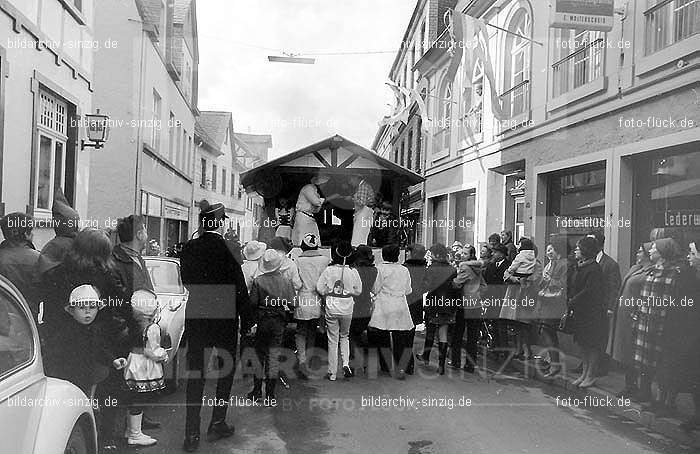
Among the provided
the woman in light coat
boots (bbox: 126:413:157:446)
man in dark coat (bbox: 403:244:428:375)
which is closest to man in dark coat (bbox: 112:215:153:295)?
boots (bbox: 126:413:157:446)

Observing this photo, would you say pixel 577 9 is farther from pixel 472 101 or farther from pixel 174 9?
pixel 174 9

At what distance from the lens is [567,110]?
11844mm

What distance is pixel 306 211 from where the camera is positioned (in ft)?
36.4

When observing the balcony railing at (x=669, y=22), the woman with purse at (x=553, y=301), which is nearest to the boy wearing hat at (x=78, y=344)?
the woman with purse at (x=553, y=301)

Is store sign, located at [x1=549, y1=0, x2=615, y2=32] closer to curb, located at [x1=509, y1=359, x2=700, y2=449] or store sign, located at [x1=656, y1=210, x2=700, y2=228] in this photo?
Result: store sign, located at [x1=656, y1=210, x2=700, y2=228]

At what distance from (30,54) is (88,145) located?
2.63 m

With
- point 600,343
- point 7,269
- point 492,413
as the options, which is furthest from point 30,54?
point 600,343

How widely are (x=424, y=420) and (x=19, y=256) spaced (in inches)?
162

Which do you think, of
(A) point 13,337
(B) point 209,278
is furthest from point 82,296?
(A) point 13,337

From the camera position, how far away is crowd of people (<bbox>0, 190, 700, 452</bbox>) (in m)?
5.09

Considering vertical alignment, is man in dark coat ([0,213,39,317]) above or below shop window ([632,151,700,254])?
below

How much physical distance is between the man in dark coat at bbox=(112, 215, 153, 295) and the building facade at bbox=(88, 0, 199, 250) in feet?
33.1

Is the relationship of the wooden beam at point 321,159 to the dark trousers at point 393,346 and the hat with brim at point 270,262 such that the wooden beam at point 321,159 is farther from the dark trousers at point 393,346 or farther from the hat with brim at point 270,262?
the hat with brim at point 270,262

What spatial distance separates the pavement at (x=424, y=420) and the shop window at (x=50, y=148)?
14.2ft
